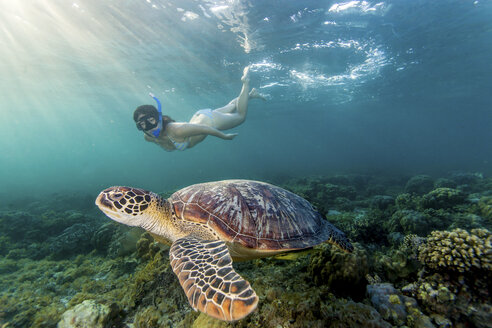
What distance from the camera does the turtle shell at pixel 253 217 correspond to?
224 centimetres

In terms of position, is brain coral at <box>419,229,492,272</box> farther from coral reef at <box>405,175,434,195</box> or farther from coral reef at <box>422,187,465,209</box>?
coral reef at <box>405,175,434,195</box>

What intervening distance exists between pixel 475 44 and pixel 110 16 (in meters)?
22.0

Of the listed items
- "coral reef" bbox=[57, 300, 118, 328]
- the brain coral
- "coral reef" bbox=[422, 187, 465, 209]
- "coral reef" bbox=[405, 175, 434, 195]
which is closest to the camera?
"coral reef" bbox=[57, 300, 118, 328]

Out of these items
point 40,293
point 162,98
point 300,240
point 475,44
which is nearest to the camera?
point 300,240

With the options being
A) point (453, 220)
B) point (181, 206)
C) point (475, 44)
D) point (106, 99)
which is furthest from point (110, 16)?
point (475, 44)

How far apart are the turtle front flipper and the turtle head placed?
1.89 ft

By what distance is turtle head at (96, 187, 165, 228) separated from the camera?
2.12 metres

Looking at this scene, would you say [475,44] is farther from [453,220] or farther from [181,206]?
[181,206]

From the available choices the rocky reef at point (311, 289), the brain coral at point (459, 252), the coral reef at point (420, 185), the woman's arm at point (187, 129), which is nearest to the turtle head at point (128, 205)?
the rocky reef at point (311, 289)

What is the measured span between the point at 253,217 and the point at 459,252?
7.17 feet

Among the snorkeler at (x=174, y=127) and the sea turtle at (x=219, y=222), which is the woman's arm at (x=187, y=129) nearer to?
the snorkeler at (x=174, y=127)

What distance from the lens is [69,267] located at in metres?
3.90

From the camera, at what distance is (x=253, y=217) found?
2.37 metres

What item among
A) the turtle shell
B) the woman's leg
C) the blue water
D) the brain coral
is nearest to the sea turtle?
the turtle shell
